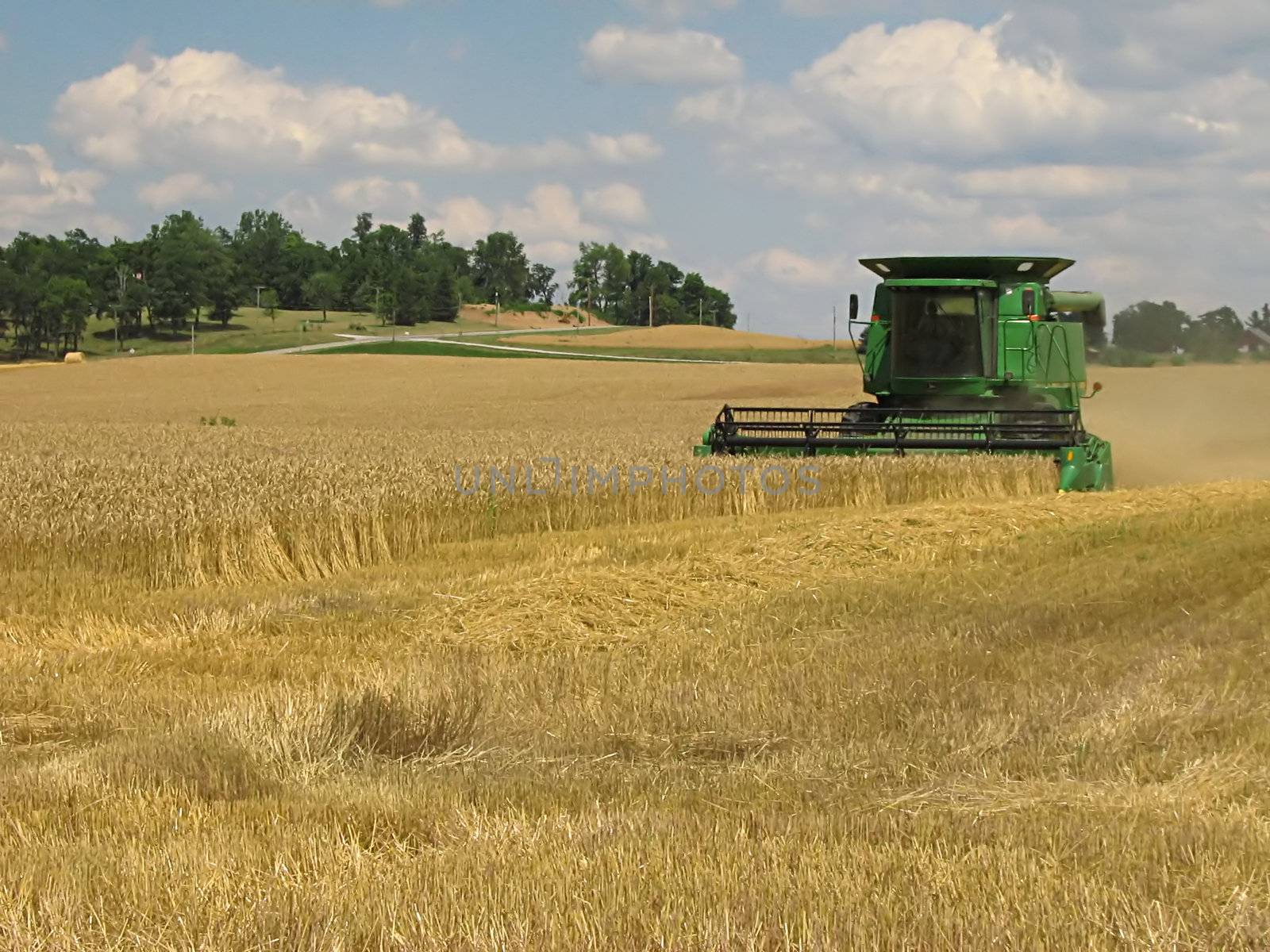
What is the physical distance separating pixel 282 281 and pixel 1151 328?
387 feet


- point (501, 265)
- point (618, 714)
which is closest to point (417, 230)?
point (501, 265)

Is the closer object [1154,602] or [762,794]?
[762,794]

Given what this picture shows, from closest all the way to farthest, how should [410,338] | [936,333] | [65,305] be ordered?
1. [936,333]
2. [65,305]
3. [410,338]

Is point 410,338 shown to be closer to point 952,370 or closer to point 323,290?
point 323,290

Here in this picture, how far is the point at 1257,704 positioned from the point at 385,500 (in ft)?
26.0

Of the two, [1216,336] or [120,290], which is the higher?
[120,290]

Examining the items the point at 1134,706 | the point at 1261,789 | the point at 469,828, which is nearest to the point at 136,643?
the point at 469,828

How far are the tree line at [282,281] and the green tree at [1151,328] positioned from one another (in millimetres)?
85891

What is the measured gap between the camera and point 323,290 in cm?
13025

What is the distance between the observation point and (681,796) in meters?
4.62

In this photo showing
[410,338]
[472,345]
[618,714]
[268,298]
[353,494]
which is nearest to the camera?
[618,714]

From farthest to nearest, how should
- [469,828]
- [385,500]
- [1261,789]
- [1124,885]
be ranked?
[385,500]
[1261,789]
[469,828]
[1124,885]

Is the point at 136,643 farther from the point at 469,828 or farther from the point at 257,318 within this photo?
the point at 257,318

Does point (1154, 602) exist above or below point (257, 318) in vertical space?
below
